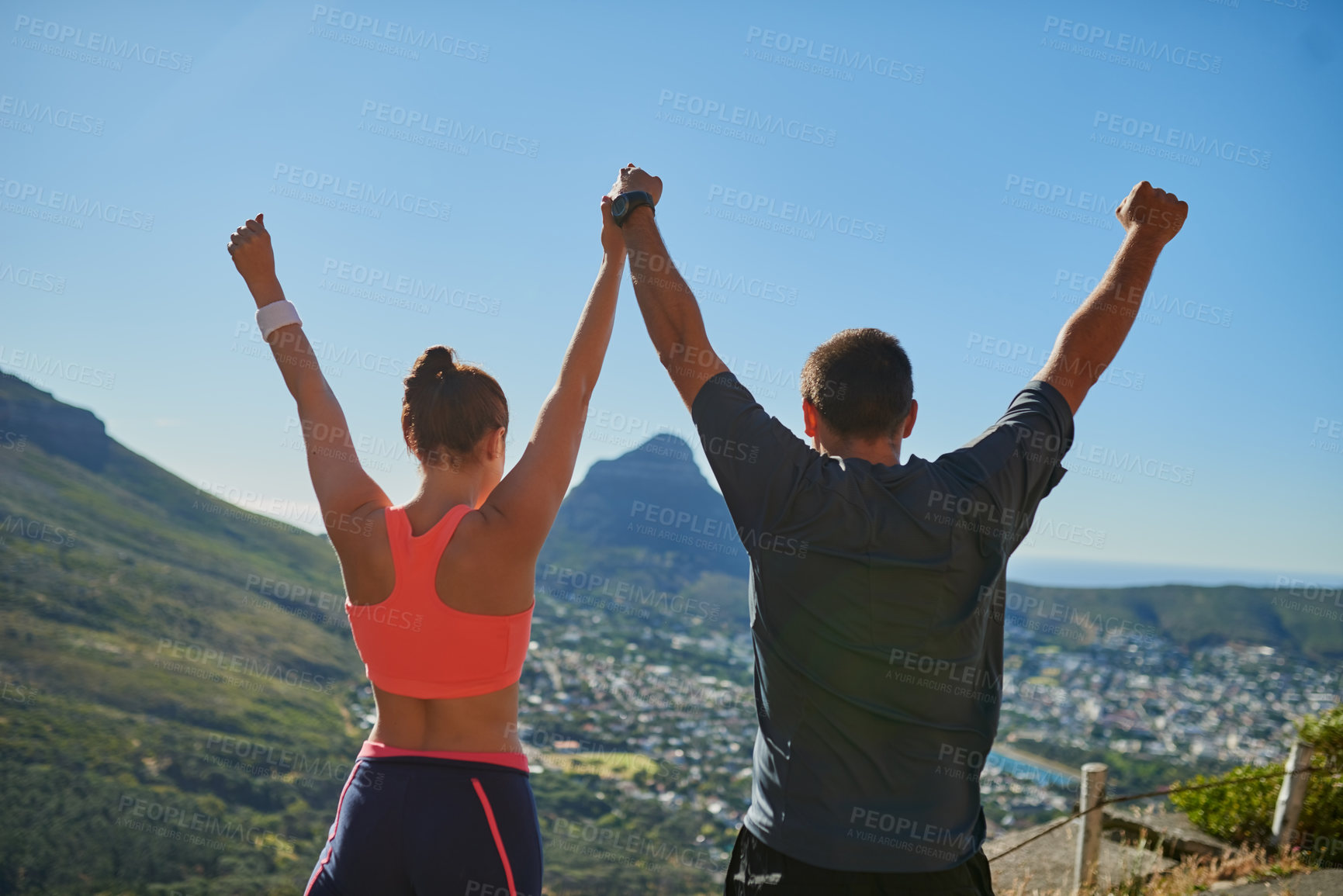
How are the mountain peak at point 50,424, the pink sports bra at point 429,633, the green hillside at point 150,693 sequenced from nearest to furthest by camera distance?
the pink sports bra at point 429,633, the green hillside at point 150,693, the mountain peak at point 50,424

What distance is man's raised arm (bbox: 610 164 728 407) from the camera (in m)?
1.89

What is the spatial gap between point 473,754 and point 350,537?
0.55m

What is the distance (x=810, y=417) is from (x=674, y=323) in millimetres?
412

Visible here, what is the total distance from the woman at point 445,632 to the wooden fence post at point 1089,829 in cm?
445

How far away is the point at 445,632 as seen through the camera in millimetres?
1745

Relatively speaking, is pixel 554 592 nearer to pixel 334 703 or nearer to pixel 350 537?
pixel 334 703

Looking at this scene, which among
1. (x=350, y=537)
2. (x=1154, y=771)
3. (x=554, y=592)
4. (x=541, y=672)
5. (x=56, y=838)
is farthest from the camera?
(x=554, y=592)

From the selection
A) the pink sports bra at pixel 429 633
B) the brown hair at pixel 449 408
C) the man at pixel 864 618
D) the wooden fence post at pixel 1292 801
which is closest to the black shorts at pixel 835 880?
the man at pixel 864 618

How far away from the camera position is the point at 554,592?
5403 centimetres

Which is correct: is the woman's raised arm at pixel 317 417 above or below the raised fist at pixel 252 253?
below

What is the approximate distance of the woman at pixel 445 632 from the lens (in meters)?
1.70

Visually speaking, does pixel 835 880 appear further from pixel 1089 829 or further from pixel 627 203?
pixel 1089 829

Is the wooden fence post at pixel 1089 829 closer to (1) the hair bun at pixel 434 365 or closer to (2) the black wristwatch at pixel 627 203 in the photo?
(2) the black wristwatch at pixel 627 203

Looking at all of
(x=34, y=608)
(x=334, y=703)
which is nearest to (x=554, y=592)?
(x=334, y=703)
